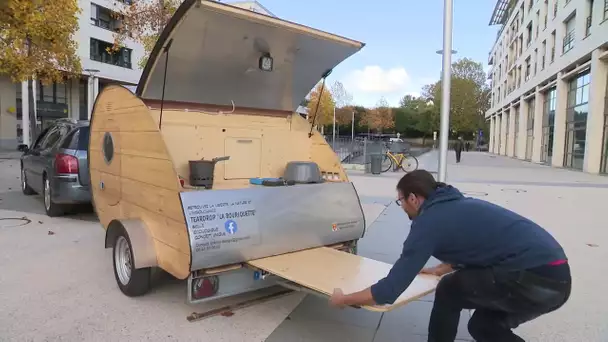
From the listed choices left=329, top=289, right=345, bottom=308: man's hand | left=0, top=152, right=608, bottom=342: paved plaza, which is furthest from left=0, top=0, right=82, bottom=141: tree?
left=329, top=289, right=345, bottom=308: man's hand

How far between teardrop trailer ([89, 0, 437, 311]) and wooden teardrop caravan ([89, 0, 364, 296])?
1 centimetres

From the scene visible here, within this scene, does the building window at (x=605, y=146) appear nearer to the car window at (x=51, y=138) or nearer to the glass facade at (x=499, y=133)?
the car window at (x=51, y=138)

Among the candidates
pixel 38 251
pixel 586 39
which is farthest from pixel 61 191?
pixel 586 39

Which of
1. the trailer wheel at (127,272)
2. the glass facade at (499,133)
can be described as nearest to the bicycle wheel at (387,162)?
the trailer wheel at (127,272)

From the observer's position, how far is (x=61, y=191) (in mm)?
7270

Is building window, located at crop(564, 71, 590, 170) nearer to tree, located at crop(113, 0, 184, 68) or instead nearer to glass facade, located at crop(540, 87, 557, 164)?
glass facade, located at crop(540, 87, 557, 164)

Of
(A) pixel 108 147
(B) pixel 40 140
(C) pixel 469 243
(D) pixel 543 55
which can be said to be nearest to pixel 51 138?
(B) pixel 40 140

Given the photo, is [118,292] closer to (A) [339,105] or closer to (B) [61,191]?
(B) [61,191]

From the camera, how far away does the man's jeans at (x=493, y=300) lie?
7.93 ft

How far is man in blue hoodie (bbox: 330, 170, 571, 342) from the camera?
7.94ft

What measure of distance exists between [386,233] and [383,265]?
10.8 ft

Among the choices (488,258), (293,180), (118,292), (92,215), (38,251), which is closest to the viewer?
(488,258)

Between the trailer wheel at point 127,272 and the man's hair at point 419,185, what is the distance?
2.46 meters

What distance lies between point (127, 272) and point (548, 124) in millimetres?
31614
